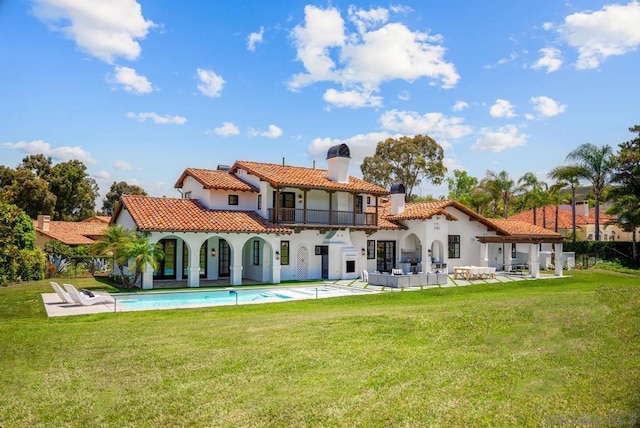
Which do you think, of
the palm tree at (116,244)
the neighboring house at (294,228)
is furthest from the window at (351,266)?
the palm tree at (116,244)

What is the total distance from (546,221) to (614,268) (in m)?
20.9

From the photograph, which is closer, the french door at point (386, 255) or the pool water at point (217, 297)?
the pool water at point (217, 297)

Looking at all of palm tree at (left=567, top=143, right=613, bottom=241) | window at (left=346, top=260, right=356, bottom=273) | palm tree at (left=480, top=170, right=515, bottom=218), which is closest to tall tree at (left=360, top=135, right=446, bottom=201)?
palm tree at (left=480, top=170, right=515, bottom=218)

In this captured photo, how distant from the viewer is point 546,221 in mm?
55781

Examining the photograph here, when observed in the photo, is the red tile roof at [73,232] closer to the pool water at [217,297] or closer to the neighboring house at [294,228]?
the neighboring house at [294,228]

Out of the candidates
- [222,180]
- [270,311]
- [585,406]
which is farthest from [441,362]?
[222,180]

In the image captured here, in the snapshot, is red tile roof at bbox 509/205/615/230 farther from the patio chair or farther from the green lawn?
the green lawn

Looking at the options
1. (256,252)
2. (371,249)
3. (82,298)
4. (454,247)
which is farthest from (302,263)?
(82,298)

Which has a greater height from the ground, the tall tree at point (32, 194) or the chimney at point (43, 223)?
the tall tree at point (32, 194)

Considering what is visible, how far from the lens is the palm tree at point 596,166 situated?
41.3m

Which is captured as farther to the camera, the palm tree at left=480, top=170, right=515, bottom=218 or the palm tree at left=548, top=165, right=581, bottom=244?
the palm tree at left=480, top=170, right=515, bottom=218

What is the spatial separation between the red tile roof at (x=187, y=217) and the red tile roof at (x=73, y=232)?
1211cm

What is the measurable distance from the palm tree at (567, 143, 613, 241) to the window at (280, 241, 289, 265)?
28363 mm

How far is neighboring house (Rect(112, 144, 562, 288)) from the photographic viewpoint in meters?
25.1
